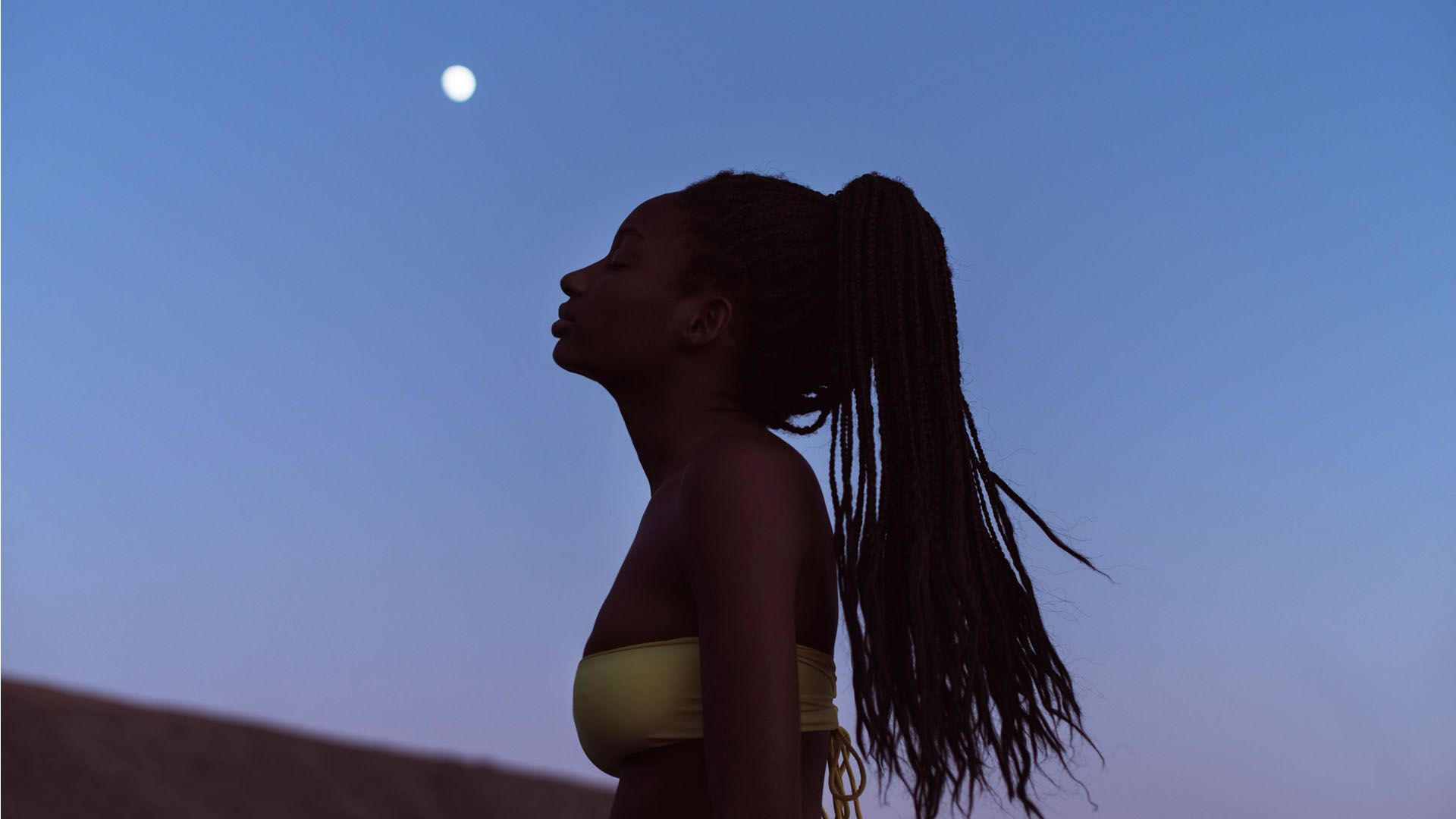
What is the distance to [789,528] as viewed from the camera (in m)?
2.13

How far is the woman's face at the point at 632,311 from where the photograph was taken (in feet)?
8.57

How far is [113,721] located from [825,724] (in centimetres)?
1919

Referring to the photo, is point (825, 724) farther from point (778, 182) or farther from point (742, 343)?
point (778, 182)

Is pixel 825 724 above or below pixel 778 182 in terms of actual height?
below

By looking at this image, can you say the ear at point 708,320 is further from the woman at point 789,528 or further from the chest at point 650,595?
the chest at point 650,595

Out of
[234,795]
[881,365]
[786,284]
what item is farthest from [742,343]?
[234,795]

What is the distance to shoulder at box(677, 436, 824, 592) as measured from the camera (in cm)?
205

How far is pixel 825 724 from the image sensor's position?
93.7 inches

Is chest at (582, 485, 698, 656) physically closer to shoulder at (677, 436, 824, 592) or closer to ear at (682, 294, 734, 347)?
shoulder at (677, 436, 824, 592)

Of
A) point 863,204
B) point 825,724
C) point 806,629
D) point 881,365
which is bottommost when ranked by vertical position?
point 825,724

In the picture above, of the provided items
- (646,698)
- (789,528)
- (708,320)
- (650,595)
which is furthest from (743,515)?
(708,320)

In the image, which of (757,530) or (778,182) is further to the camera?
(778,182)

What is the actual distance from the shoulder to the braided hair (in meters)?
0.23

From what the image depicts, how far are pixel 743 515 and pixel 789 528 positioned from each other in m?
0.10
